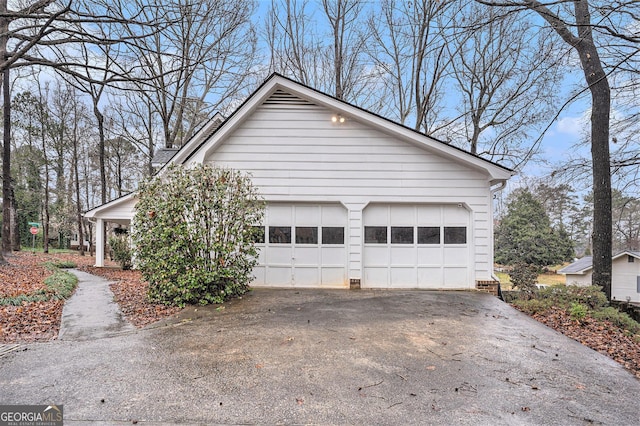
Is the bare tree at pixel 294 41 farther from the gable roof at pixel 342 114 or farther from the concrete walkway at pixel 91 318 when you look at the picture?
the concrete walkway at pixel 91 318

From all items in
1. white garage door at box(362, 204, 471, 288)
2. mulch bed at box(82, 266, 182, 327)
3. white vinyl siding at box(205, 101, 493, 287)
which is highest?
white vinyl siding at box(205, 101, 493, 287)

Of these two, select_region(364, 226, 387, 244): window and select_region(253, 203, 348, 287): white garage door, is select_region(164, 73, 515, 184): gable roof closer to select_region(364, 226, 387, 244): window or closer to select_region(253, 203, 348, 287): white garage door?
select_region(253, 203, 348, 287): white garage door

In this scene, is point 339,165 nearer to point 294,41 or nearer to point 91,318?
point 91,318

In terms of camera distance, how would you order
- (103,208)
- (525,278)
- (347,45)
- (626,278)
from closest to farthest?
(525,278) → (103,208) → (347,45) → (626,278)

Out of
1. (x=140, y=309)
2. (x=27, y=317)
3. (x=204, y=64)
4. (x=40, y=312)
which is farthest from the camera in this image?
(x=204, y=64)

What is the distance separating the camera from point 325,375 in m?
3.46

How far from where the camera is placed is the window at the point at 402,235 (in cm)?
884

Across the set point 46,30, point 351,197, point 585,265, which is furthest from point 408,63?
point 585,265

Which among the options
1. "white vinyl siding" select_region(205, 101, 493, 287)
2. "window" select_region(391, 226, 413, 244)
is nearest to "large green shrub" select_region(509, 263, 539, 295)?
"white vinyl siding" select_region(205, 101, 493, 287)

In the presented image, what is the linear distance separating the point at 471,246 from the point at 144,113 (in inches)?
770

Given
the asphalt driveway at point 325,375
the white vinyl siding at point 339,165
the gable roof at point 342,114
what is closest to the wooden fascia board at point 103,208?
the gable roof at point 342,114

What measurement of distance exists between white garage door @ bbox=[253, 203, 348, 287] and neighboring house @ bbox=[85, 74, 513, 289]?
0.03m

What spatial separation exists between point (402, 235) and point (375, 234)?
29.2 inches

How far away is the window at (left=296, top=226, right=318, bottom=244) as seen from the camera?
8.84 meters
